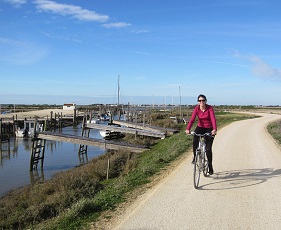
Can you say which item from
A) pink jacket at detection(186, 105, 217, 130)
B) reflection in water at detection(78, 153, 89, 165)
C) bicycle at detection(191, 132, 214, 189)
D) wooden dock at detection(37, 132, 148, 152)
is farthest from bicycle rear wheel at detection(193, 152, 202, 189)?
reflection in water at detection(78, 153, 89, 165)

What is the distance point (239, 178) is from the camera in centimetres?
873

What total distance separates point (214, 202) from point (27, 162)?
66.3 feet

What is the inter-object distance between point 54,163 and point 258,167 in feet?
55.1

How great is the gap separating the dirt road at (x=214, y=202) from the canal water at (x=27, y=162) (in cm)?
1016

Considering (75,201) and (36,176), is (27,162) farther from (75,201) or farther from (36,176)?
(75,201)

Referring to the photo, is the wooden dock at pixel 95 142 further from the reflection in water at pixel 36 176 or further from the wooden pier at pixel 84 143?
the reflection in water at pixel 36 176

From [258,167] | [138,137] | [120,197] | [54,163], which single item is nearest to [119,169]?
[258,167]

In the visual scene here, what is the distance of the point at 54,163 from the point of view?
2377 cm

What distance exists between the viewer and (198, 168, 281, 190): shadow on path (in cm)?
787

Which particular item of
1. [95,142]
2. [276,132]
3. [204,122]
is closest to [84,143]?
[95,142]

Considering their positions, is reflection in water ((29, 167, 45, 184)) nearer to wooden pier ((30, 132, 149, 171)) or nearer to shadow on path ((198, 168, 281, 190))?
wooden pier ((30, 132, 149, 171))

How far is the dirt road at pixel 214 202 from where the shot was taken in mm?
5441

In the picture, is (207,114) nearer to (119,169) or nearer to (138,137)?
(119,169)

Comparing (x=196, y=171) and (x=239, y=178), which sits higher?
(x=196, y=171)
